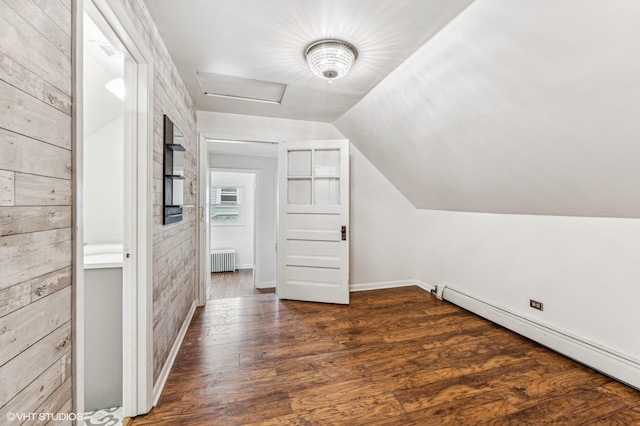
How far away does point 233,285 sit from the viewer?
18.7 ft

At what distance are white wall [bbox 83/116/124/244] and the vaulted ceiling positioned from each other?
0.90 m

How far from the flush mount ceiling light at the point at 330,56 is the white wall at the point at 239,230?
497cm

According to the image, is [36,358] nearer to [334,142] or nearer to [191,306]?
[191,306]

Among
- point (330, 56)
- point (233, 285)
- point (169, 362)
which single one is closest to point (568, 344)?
point (330, 56)

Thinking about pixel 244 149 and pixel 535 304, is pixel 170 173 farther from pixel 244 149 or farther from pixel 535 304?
pixel 535 304

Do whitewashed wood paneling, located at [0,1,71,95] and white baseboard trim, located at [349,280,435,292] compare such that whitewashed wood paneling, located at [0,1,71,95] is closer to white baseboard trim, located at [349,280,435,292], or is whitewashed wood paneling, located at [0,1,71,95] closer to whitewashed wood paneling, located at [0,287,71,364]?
whitewashed wood paneling, located at [0,287,71,364]

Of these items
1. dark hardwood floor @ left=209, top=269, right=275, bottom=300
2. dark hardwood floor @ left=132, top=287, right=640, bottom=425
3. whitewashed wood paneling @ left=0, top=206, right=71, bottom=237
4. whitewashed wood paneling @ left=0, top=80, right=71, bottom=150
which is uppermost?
whitewashed wood paneling @ left=0, top=80, right=71, bottom=150

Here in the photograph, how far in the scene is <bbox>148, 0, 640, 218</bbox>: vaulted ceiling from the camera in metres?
1.38

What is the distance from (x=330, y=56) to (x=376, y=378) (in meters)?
2.35

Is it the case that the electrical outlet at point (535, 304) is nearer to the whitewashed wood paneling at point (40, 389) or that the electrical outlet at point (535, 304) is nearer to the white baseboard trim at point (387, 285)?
the white baseboard trim at point (387, 285)

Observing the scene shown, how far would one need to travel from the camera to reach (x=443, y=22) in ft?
5.53

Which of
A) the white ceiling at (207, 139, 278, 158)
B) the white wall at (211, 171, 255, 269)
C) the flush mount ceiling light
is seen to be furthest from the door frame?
the white wall at (211, 171, 255, 269)

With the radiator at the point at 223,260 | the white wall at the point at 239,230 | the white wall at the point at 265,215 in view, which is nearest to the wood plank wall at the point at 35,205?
the white wall at the point at 265,215

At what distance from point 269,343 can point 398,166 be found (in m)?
2.53
